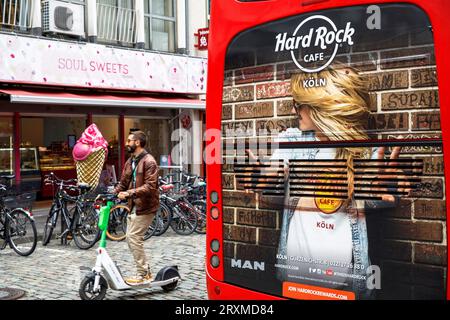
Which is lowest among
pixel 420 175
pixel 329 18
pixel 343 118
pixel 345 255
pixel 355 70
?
pixel 345 255

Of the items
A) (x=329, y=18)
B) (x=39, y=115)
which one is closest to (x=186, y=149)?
(x=39, y=115)

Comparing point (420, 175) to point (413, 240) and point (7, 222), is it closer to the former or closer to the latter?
point (413, 240)

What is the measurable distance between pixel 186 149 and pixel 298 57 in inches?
641

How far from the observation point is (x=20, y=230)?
9938mm

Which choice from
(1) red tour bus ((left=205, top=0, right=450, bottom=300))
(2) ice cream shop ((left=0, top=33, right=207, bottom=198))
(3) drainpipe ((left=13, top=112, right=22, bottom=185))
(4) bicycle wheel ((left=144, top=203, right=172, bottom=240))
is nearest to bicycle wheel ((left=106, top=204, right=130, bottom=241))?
(4) bicycle wheel ((left=144, top=203, right=172, bottom=240))

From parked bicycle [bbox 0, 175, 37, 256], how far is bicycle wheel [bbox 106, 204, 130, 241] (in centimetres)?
161

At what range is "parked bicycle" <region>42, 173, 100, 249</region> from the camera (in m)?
10.3

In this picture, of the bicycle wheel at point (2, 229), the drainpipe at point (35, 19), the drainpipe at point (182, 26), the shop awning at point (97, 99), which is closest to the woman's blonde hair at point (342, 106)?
the bicycle wheel at point (2, 229)

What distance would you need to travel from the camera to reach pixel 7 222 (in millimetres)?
9945

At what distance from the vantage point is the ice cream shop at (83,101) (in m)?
14.7

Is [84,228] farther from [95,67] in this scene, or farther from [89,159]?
[95,67]

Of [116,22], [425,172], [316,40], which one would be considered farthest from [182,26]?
[425,172]

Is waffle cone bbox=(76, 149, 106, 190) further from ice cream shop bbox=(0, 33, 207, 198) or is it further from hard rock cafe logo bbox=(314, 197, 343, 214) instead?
hard rock cafe logo bbox=(314, 197, 343, 214)
